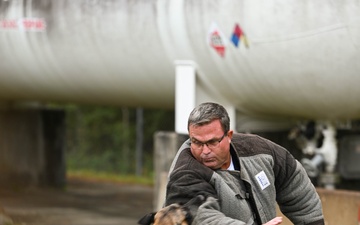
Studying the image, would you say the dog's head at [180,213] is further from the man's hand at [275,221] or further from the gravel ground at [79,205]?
the gravel ground at [79,205]

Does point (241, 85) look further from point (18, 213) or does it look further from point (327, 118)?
point (18, 213)

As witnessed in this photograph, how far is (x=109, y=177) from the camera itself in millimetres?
19547

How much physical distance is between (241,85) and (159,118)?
453 inches

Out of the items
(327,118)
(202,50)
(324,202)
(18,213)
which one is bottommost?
(18,213)

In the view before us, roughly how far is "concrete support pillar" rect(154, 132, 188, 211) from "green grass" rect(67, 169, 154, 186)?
23.0 ft

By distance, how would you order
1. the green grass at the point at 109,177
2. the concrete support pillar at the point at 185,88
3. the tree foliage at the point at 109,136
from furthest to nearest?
the tree foliage at the point at 109,136
the green grass at the point at 109,177
the concrete support pillar at the point at 185,88

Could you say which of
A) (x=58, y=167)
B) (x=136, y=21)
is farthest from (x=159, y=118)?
(x=136, y=21)

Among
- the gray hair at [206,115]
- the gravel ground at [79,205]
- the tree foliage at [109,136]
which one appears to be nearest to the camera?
the gray hair at [206,115]

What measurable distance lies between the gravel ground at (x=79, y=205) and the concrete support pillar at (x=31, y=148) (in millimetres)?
286

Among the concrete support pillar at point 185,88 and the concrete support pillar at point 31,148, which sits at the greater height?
the concrete support pillar at point 185,88

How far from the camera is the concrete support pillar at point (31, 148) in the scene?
1531 cm

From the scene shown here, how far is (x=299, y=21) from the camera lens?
905 cm

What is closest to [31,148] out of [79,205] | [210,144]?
[79,205]

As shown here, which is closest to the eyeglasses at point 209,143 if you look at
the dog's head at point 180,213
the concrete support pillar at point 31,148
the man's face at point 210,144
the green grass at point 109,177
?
the man's face at point 210,144
